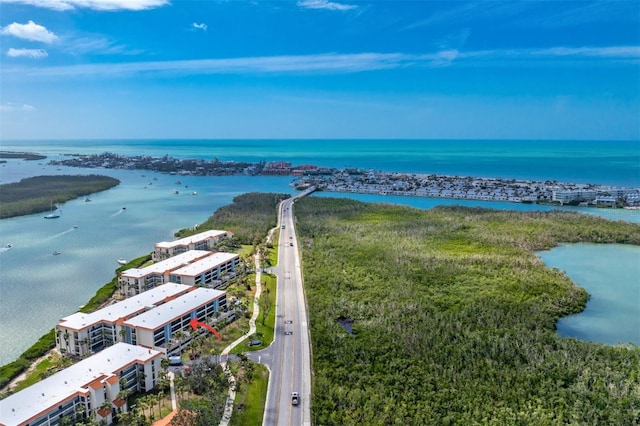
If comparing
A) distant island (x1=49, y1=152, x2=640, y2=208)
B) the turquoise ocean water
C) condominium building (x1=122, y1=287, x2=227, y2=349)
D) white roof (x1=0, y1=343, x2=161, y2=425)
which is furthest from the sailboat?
white roof (x1=0, y1=343, x2=161, y2=425)

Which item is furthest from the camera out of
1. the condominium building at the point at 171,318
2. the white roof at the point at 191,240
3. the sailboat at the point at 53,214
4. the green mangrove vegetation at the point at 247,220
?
the sailboat at the point at 53,214

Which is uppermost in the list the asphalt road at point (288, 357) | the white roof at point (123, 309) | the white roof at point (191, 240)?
the white roof at point (191, 240)

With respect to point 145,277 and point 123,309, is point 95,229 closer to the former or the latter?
point 145,277

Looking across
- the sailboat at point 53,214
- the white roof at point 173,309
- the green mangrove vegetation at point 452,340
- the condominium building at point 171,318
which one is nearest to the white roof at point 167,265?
the white roof at point 173,309

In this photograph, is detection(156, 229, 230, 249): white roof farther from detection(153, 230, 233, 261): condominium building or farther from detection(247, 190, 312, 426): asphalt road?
detection(247, 190, 312, 426): asphalt road

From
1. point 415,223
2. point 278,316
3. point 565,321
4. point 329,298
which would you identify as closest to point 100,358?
point 278,316

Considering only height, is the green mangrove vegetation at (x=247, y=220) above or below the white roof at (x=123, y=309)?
above

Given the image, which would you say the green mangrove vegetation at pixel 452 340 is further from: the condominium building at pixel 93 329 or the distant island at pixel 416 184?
the distant island at pixel 416 184
